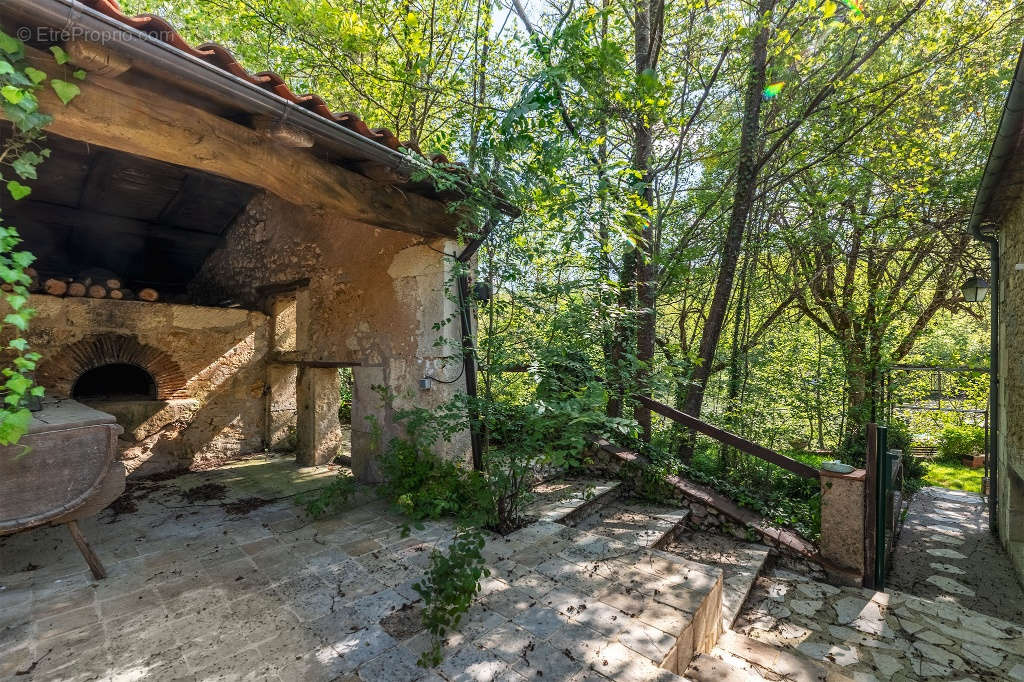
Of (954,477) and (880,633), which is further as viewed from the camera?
(954,477)

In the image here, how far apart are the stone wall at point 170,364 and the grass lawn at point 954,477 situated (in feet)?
31.3

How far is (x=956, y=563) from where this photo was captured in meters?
3.70

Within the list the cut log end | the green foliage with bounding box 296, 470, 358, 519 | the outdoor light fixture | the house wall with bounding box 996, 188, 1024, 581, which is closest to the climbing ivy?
the green foliage with bounding box 296, 470, 358, 519

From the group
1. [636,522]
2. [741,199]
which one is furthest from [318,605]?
[741,199]

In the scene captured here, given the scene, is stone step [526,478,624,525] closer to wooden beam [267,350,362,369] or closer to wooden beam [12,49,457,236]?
wooden beam [267,350,362,369]

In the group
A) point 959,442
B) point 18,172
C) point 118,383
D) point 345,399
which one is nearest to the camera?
point 18,172

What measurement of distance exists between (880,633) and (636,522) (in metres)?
1.58

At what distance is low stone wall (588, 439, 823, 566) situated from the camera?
3.51m

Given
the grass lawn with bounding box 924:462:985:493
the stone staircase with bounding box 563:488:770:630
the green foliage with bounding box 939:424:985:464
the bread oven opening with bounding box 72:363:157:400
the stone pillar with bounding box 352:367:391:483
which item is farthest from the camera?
the green foliage with bounding box 939:424:985:464

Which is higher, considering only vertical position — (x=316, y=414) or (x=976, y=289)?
→ (x=976, y=289)

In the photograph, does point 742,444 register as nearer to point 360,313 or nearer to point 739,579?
point 739,579

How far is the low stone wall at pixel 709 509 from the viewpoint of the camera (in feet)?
11.5

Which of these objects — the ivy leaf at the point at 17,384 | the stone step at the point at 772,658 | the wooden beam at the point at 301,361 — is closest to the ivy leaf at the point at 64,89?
the ivy leaf at the point at 17,384

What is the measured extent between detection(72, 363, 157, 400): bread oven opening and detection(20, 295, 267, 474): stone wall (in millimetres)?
270
